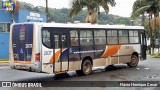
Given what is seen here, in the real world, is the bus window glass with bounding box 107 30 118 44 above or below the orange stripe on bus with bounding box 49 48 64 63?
above

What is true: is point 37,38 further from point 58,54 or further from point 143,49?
A: point 143,49

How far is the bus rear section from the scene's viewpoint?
1622 centimetres

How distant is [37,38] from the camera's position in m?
16.2

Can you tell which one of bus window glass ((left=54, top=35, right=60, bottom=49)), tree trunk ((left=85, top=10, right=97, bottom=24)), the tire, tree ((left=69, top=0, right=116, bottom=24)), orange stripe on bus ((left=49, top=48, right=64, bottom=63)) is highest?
tree ((left=69, top=0, right=116, bottom=24))

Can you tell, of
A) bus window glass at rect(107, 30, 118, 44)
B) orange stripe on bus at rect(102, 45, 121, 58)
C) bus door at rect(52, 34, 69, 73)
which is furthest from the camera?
bus window glass at rect(107, 30, 118, 44)

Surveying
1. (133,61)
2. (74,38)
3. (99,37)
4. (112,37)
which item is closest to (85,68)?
(74,38)

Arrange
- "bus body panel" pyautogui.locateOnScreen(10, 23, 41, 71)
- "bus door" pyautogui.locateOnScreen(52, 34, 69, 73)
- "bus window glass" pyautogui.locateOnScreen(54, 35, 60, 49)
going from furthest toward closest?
1. "bus window glass" pyautogui.locateOnScreen(54, 35, 60, 49)
2. "bus door" pyautogui.locateOnScreen(52, 34, 69, 73)
3. "bus body panel" pyautogui.locateOnScreen(10, 23, 41, 71)

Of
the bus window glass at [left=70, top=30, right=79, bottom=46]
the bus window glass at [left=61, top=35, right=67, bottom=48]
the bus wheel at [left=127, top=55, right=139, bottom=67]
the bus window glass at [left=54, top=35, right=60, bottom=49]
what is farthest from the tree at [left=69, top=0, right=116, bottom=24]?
the bus window glass at [left=54, top=35, right=60, bottom=49]

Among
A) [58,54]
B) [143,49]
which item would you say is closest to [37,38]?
[58,54]

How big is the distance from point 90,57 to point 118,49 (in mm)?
3108

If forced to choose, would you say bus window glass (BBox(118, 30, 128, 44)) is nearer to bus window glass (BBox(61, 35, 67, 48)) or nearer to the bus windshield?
bus window glass (BBox(61, 35, 67, 48))

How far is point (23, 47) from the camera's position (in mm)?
16625

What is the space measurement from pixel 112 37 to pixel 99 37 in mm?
1445

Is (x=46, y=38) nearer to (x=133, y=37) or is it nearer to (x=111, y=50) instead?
(x=111, y=50)
